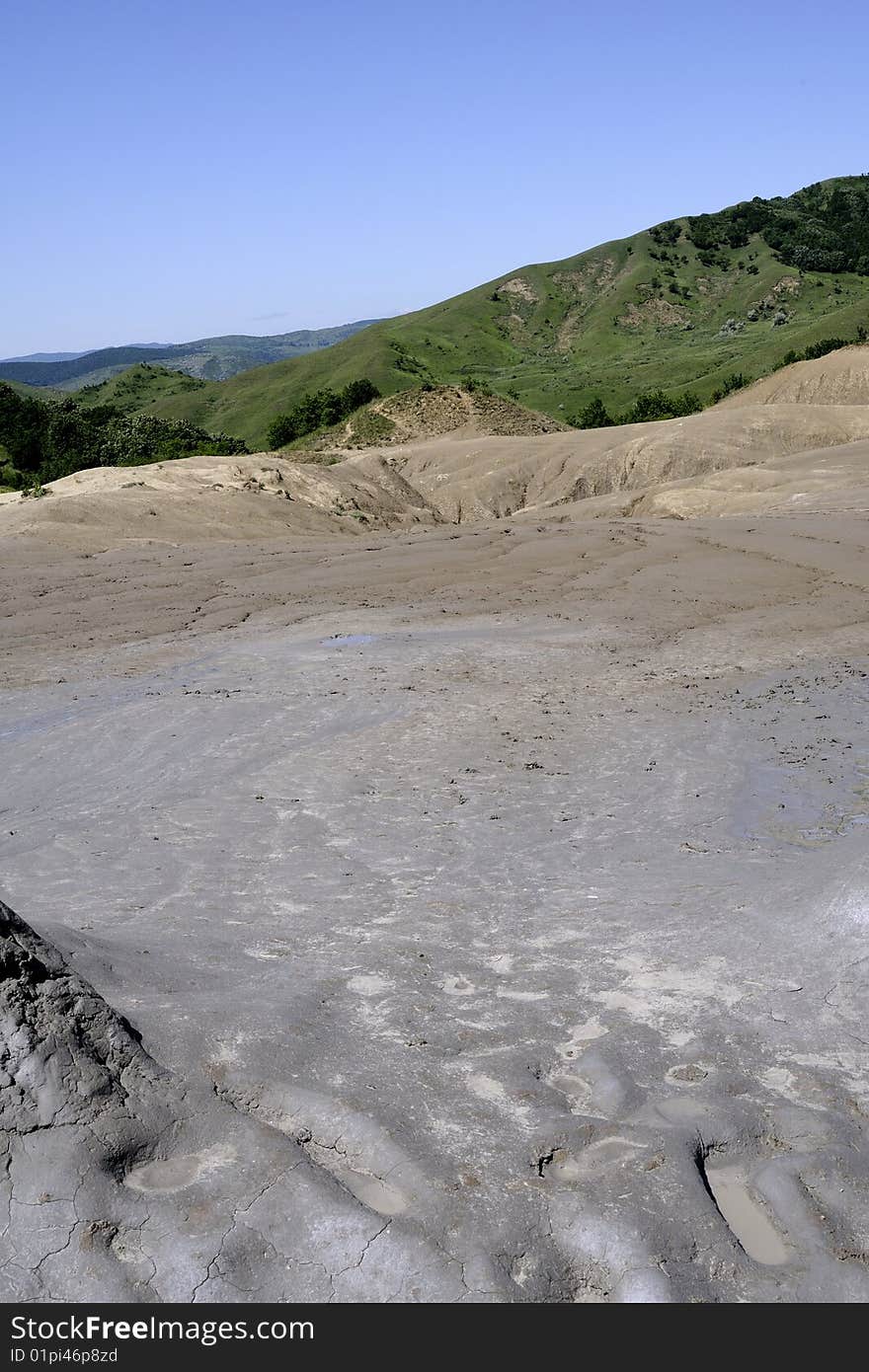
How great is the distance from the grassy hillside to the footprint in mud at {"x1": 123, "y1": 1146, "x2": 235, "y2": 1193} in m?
67.4

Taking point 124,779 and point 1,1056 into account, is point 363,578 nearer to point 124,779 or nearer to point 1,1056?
point 124,779

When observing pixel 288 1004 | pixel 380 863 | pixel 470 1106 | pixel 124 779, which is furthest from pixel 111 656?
pixel 470 1106

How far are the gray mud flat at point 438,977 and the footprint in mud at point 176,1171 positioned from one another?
1cm

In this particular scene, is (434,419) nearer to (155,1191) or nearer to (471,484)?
(471,484)

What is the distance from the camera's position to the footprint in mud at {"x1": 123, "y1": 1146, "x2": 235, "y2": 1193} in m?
4.09

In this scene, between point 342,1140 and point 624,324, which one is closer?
point 342,1140

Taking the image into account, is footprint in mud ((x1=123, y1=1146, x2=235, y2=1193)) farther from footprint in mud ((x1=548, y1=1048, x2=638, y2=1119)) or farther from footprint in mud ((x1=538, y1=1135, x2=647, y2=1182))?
footprint in mud ((x1=548, y1=1048, x2=638, y2=1119))

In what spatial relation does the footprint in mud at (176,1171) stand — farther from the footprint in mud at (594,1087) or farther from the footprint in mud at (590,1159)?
the footprint in mud at (594,1087)

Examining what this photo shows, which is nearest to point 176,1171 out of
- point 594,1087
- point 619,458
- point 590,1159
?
point 590,1159

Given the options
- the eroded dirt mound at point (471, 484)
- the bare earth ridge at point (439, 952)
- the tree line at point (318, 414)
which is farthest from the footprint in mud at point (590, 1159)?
the tree line at point (318, 414)

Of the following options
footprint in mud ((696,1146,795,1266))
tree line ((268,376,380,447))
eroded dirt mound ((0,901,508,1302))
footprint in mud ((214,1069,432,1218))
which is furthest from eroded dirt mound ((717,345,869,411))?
eroded dirt mound ((0,901,508,1302))

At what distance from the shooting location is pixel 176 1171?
4172 mm

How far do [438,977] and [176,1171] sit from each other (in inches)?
87.2

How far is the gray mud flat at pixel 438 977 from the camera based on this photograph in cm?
393
